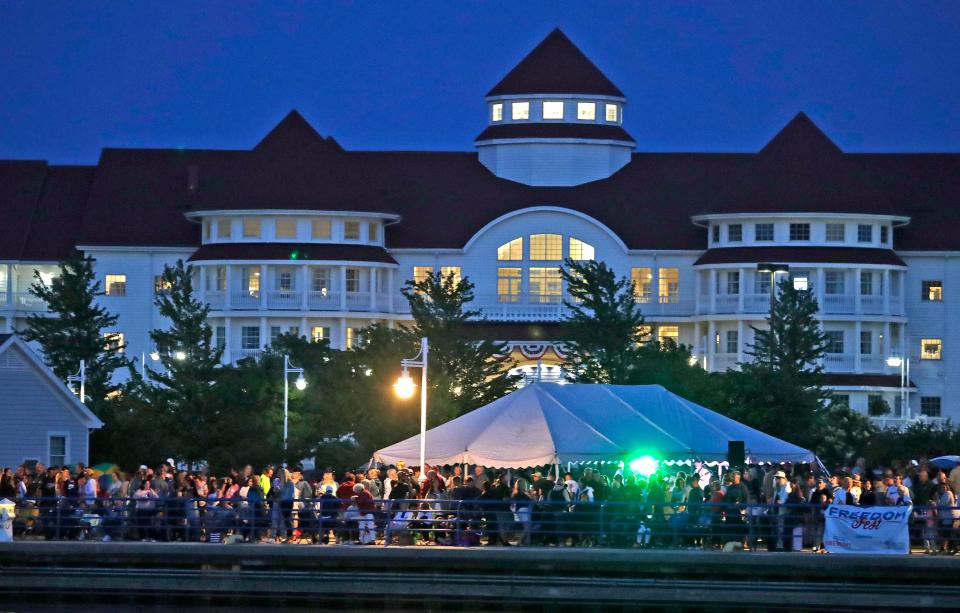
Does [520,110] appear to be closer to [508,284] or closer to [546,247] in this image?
[546,247]

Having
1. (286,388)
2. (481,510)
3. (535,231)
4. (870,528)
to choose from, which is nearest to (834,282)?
(535,231)

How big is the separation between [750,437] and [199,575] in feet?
38.5

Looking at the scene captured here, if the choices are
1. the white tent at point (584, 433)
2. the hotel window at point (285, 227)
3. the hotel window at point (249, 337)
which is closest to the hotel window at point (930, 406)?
the hotel window at point (285, 227)

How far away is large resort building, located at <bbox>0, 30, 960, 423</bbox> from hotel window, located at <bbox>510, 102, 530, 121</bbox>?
132 millimetres

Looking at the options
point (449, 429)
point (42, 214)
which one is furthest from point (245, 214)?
point (449, 429)

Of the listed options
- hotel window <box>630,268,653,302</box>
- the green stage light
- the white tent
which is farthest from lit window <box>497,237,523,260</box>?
the green stage light

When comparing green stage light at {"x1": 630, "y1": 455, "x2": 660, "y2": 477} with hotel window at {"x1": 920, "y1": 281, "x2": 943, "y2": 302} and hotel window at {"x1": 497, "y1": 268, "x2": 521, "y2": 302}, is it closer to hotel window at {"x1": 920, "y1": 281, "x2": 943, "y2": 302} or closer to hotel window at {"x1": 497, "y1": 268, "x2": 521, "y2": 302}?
hotel window at {"x1": 497, "y1": 268, "x2": 521, "y2": 302}

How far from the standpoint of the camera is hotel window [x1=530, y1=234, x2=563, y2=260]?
96.7 m

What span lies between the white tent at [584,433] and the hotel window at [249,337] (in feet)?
151

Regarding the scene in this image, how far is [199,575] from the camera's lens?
42.8 m

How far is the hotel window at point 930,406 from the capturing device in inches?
3757

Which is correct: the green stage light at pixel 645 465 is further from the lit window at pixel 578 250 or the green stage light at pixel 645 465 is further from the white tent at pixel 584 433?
the lit window at pixel 578 250

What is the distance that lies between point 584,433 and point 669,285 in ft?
Result: 173

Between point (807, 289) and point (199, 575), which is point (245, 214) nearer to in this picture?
point (807, 289)
